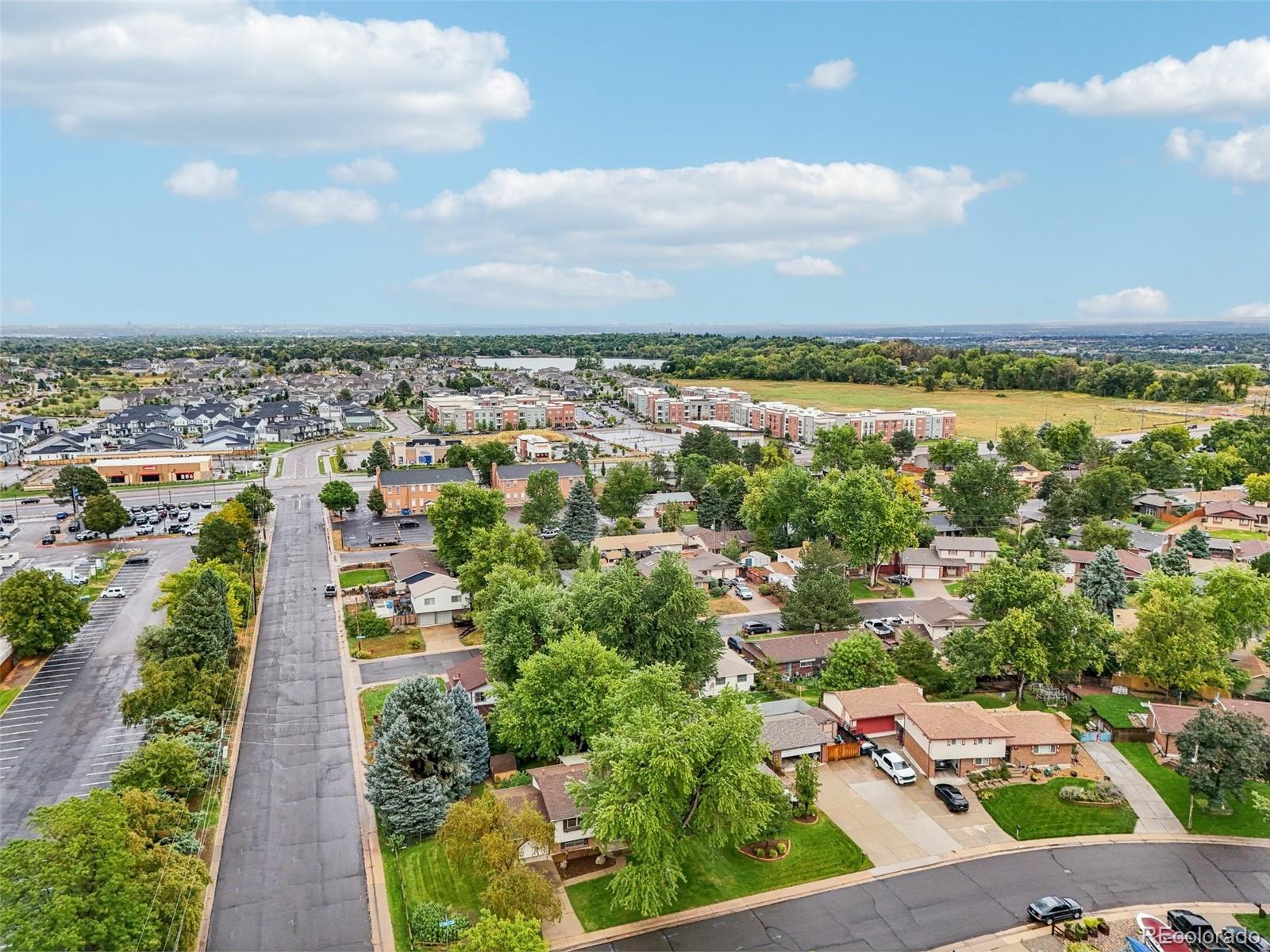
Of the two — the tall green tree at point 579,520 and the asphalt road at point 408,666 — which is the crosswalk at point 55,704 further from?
the tall green tree at point 579,520

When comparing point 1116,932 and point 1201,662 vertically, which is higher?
point 1201,662

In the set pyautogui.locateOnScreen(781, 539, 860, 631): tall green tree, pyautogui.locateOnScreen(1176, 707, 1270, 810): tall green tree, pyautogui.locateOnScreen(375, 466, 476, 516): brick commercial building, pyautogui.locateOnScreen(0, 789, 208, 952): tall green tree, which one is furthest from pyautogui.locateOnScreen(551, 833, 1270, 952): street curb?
pyautogui.locateOnScreen(375, 466, 476, 516): brick commercial building

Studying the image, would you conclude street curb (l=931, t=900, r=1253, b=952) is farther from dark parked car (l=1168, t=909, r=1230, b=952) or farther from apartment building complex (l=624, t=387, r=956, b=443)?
apartment building complex (l=624, t=387, r=956, b=443)

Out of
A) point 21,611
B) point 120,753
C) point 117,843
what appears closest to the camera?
point 117,843

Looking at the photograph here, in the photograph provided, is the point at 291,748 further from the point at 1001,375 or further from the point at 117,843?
the point at 1001,375

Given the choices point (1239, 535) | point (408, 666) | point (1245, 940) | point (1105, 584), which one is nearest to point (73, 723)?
point (408, 666)

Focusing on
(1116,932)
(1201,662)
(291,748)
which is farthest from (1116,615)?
(291,748)

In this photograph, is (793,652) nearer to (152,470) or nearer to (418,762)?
(418,762)
